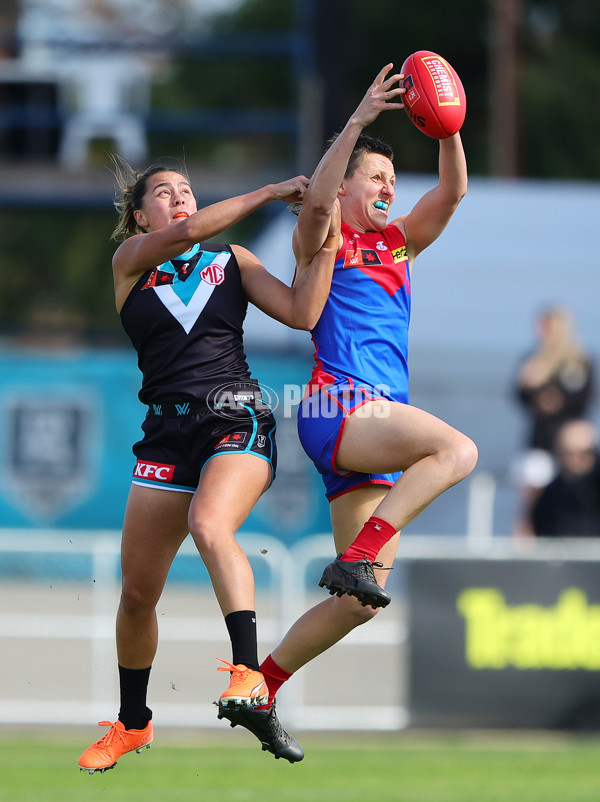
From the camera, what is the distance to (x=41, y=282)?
1144 inches

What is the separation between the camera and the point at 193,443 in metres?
4.80

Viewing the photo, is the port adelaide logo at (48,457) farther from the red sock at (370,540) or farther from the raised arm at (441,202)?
the red sock at (370,540)

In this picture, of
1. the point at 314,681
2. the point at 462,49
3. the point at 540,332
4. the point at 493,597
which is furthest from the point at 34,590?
the point at 462,49

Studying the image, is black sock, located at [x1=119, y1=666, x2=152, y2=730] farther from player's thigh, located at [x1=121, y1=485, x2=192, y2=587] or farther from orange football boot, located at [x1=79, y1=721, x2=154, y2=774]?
player's thigh, located at [x1=121, y1=485, x2=192, y2=587]

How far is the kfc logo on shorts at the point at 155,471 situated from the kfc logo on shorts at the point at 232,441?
217mm

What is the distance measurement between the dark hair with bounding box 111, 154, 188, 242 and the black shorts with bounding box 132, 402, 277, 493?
820 mm

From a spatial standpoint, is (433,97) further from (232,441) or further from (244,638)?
(244,638)

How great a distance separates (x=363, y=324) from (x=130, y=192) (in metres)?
1.09

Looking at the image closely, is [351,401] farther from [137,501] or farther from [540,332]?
[540,332]

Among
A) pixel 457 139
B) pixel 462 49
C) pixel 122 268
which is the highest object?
pixel 462 49

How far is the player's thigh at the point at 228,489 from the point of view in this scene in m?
4.54

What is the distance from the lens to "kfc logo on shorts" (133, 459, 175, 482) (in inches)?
190

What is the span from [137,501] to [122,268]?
87cm

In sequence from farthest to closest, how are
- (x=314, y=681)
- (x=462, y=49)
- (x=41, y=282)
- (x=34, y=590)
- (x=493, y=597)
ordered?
(x=41, y=282)
(x=462, y=49)
(x=34, y=590)
(x=314, y=681)
(x=493, y=597)
